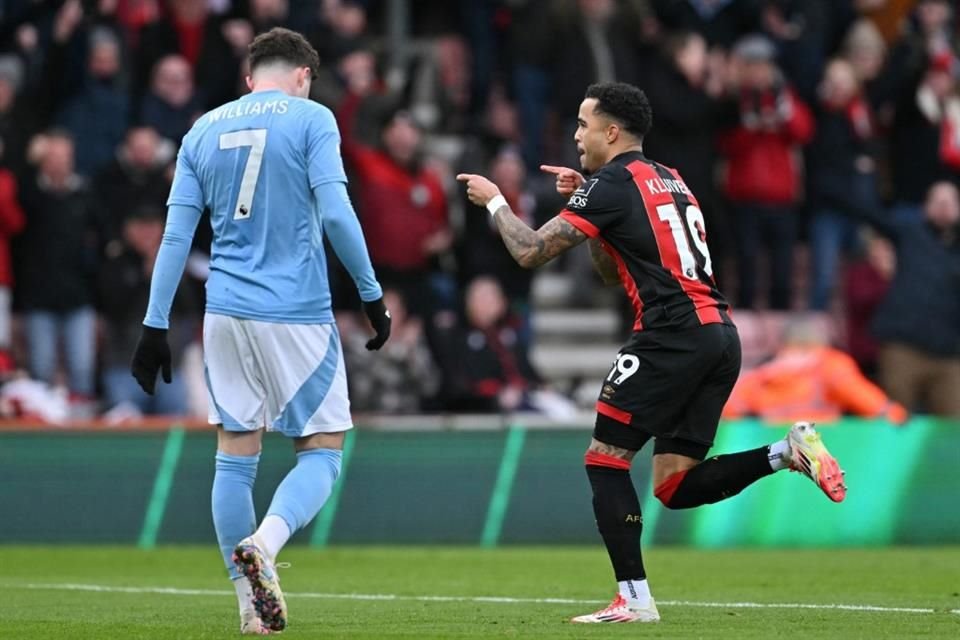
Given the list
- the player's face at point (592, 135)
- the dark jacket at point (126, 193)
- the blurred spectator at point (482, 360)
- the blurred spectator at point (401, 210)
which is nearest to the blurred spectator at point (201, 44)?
the blurred spectator at point (401, 210)

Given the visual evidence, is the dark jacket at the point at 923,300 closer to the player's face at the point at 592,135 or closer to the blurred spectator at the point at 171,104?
the blurred spectator at the point at 171,104

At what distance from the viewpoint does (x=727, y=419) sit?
1553 cm

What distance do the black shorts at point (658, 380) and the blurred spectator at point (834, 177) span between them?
1040 cm

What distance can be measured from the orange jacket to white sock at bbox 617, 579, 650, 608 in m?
7.71

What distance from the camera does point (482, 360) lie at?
55.1 feet

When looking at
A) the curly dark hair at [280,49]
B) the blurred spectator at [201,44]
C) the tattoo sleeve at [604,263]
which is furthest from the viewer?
the blurred spectator at [201,44]

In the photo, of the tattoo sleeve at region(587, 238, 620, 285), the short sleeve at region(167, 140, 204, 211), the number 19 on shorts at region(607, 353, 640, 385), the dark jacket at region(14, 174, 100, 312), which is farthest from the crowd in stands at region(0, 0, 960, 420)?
the number 19 on shorts at region(607, 353, 640, 385)

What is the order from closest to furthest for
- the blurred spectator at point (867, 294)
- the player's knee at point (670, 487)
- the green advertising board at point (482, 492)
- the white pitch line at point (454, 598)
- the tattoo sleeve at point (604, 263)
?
the player's knee at point (670, 487) → the tattoo sleeve at point (604, 263) → the white pitch line at point (454, 598) → the green advertising board at point (482, 492) → the blurred spectator at point (867, 294)

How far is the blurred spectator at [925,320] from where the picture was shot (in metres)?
17.5

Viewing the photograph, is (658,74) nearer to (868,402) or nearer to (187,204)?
(868,402)

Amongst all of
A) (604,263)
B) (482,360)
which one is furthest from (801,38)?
(604,263)

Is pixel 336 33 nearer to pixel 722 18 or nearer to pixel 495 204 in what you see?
pixel 722 18

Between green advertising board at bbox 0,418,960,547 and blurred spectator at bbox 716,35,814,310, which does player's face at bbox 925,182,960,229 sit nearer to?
blurred spectator at bbox 716,35,814,310

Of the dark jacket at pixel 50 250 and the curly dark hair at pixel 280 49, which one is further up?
the curly dark hair at pixel 280 49
